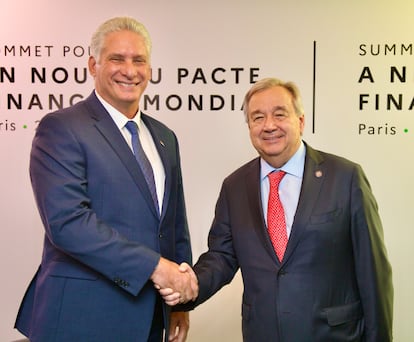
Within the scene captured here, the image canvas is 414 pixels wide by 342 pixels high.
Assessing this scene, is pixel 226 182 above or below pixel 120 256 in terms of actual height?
above

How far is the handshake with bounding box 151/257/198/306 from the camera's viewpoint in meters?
1.93

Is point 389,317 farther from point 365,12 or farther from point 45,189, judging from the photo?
point 365,12

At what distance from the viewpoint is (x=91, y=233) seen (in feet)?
5.98

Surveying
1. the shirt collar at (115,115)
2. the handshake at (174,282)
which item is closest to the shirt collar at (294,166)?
the handshake at (174,282)

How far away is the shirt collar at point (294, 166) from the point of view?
2.25 metres

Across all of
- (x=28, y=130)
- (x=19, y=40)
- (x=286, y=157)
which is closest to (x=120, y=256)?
(x=286, y=157)

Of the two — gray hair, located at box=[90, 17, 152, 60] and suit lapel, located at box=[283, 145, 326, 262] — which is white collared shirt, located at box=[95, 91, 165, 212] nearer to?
gray hair, located at box=[90, 17, 152, 60]

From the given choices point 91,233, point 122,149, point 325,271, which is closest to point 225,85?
point 122,149

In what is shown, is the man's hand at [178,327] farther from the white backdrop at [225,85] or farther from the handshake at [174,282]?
the white backdrop at [225,85]

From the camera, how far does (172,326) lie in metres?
2.34

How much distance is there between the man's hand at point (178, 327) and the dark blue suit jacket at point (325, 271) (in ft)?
1.07

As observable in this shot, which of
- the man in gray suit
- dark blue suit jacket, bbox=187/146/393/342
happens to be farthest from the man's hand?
dark blue suit jacket, bbox=187/146/393/342

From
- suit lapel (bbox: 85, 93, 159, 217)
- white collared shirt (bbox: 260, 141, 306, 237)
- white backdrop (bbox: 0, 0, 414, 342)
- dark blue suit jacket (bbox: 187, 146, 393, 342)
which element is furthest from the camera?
white backdrop (bbox: 0, 0, 414, 342)

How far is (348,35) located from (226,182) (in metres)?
1.58
